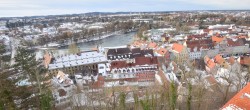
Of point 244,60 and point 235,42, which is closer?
point 244,60

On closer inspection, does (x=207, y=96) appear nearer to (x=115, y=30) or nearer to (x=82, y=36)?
(x=82, y=36)

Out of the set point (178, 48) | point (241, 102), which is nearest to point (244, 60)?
point (178, 48)

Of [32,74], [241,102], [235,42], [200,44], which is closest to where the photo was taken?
[241,102]

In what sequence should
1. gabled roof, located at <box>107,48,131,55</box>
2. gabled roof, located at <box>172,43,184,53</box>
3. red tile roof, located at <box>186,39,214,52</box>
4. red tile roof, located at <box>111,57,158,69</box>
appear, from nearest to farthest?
red tile roof, located at <box>111,57,158,69</box>
gabled roof, located at <box>107,48,131,55</box>
gabled roof, located at <box>172,43,184,53</box>
red tile roof, located at <box>186,39,214,52</box>

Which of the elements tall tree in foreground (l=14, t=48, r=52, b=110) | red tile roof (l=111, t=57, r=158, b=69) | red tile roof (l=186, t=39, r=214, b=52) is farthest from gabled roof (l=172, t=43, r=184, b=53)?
tall tree in foreground (l=14, t=48, r=52, b=110)

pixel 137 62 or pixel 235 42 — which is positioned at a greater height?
pixel 235 42

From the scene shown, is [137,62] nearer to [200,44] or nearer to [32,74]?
[200,44]

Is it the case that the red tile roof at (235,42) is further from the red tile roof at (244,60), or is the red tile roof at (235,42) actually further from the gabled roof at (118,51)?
the gabled roof at (118,51)

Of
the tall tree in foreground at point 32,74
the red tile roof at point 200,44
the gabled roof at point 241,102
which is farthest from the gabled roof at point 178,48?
the gabled roof at point 241,102

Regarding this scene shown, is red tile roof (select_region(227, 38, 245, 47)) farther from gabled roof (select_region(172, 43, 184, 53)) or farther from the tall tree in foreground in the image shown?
the tall tree in foreground

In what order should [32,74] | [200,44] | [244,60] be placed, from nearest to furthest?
1. [32,74]
2. [244,60]
3. [200,44]

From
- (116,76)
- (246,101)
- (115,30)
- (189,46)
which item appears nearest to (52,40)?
(115,30)
